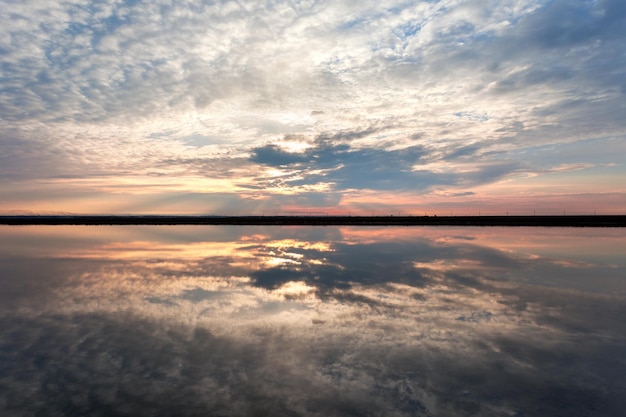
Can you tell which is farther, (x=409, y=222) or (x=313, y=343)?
(x=409, y=222)

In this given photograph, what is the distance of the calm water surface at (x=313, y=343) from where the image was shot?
7258mm

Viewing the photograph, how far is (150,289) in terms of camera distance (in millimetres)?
16250

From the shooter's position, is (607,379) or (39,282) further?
(39,282)

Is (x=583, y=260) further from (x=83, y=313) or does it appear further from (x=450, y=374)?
(x=83, y=313)

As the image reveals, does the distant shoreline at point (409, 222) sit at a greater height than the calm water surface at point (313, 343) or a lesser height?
greater

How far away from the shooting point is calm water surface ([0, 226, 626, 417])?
7258mm

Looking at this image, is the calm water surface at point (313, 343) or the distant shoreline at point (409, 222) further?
the distant shoreline at point (409, 222)

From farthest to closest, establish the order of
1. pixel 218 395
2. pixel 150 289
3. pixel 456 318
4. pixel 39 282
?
pixel 39 282
pixel 150 289
pixel 456 318
pixel 218 395

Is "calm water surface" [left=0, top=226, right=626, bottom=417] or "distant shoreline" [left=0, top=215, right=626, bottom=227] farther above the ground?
"distant shoreline" [left=0, top=215, right=626, bottom=227]

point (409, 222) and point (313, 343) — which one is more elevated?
point (409, 222)

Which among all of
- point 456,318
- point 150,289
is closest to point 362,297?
point 456,318

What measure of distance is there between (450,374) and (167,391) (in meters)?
6.44

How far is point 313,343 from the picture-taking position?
10203 mm

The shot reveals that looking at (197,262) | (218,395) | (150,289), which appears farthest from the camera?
(197,262)
